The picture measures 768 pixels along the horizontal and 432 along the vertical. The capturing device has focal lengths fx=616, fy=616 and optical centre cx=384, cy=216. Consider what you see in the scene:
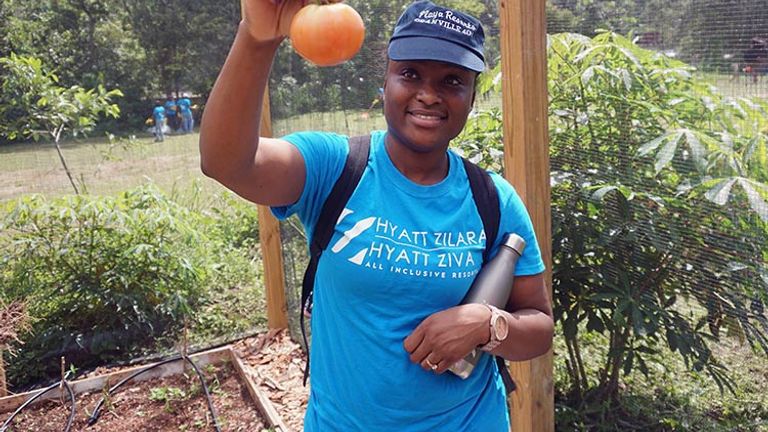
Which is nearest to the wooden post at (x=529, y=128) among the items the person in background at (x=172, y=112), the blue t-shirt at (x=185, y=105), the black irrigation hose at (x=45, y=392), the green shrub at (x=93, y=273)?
the black irrigation hose at (x=45, y=392)

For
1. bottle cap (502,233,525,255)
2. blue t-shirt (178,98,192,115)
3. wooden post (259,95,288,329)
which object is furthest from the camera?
blue t-shirt (178,98,192,115)

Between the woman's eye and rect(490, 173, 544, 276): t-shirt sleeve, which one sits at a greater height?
the woman's eye

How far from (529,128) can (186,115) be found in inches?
136

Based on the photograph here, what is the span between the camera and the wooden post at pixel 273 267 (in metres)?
4.12

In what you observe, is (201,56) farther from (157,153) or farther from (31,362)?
(31,362)

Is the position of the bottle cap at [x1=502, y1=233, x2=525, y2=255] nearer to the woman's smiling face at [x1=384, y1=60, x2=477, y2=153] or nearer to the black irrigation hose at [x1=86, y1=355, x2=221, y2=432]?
the woman's smiling face at [x1=384, y1=60, x2=477, y2=153]

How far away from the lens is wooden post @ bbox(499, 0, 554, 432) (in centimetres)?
207

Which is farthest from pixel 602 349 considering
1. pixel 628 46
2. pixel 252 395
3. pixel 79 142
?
pixel 79 142

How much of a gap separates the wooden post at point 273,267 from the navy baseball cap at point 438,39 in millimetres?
2883

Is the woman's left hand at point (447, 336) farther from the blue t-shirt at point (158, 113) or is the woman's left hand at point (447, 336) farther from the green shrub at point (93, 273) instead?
the blue t-shirt at point (158, 113)

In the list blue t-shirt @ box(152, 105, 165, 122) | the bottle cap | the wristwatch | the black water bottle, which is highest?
blue t-shirt @ box(152, 105, 165, 122)

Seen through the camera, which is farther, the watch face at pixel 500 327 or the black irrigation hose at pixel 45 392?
the black irrigation hose at pixel 45 392

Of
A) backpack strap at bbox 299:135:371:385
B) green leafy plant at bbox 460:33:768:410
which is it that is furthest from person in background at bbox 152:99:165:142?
backpack strap at bbox 299:135:371:385

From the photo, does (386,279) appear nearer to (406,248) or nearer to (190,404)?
(406,248)
